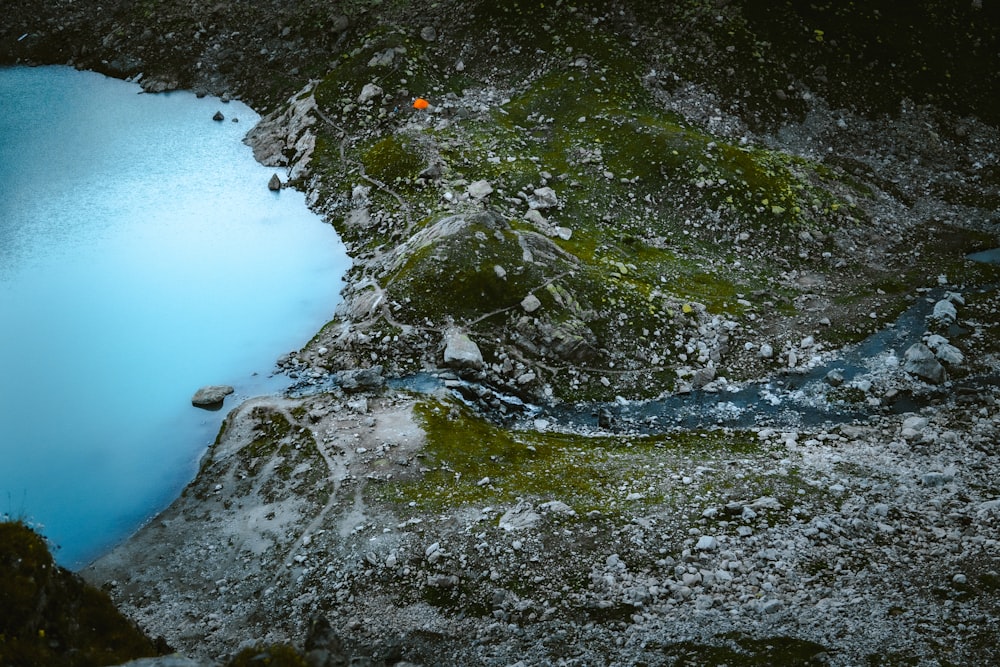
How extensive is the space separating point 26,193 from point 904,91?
183 feet

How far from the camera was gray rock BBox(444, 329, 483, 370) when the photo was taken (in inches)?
1324

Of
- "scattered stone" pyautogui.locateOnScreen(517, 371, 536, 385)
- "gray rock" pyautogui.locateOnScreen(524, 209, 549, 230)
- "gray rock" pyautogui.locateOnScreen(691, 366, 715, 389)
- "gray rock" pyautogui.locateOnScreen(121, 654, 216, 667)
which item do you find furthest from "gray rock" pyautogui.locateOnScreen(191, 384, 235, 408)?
"gray rock" pyautogui.locateOnScreen(691, 366, 715, 389)

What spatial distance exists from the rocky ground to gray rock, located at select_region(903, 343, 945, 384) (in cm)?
16

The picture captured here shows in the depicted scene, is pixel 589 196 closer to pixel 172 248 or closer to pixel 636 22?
pixel 636 22

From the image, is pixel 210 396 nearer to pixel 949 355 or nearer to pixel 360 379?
pixel 360 379

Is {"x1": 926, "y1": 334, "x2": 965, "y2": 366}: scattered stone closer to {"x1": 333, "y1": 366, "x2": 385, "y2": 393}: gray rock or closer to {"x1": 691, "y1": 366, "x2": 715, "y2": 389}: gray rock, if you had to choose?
{"x1": 691, "y1": 366, "x2": 715, "y2": 389}: gray rock

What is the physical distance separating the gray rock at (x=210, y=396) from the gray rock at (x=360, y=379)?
485 cm

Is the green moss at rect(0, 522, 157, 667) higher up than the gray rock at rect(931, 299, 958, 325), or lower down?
higher up

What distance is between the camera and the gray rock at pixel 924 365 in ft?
108

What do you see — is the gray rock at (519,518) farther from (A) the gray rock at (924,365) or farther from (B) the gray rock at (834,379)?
(A) the gray rock at (924,365)

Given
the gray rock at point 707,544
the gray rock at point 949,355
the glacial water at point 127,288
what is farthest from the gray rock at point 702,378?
the glacial water at point 127,288

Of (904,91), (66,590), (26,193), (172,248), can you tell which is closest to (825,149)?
(904,91)

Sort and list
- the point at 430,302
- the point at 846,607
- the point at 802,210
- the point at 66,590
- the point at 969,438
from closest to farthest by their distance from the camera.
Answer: the point at 66,590
the point at 846,607
the point at 969,438
the point at 430,302
the point at 802,210

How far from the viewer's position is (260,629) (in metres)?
23.5
